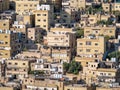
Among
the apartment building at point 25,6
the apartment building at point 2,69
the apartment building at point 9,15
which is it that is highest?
the apartment building at point 25,6

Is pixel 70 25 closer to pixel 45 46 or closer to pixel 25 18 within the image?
pixel 25 18

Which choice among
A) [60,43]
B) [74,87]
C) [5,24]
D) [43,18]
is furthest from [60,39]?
[74,87]

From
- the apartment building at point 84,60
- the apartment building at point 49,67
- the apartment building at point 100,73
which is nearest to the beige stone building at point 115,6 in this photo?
the apartment building at point 84,60

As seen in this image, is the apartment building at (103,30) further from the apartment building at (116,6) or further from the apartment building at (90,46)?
the apartment building at (116,6)

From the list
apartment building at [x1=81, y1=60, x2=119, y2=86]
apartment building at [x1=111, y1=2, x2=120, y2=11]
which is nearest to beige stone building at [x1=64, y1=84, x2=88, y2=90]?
apartment building at [x1=81, y1=60, x2=119, y2=86]

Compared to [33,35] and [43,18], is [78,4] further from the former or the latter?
[33,35]

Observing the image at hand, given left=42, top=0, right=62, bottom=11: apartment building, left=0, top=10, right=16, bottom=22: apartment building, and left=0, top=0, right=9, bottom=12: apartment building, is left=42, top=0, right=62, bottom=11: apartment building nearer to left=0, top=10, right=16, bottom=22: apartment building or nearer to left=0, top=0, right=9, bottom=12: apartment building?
left=0, top=0, right=9, bottom=12: apartment building
